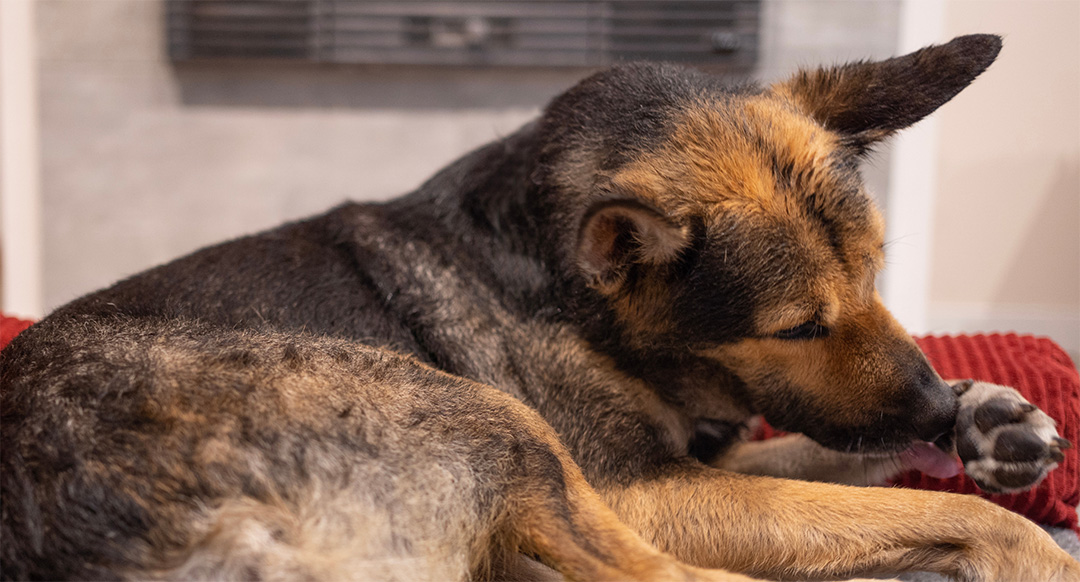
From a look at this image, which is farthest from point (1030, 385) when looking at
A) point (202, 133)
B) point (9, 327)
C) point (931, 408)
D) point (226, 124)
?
point (202, 133)

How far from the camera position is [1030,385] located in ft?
7.92

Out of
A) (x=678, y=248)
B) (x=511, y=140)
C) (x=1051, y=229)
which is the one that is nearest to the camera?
(x=678, y=248)

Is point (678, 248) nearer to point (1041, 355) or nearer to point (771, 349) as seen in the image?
point (771, 349)

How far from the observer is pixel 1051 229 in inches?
202

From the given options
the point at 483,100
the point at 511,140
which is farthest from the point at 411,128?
the point at 511,140

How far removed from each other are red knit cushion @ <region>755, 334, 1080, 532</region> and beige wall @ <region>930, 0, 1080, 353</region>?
2368 mm

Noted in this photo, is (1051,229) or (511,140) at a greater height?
(511,140)

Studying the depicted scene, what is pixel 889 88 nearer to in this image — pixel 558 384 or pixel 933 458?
pixel 933 458

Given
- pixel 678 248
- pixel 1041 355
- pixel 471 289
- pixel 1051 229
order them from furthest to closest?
pixel 1051 229 < pixel 1041 355 < pixel 471 289 < pixel 678 248

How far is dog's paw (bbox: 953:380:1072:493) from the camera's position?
1890mm

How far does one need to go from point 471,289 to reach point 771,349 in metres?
0.81

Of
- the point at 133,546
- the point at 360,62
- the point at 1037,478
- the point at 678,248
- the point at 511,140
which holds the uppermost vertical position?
the point at 360,62

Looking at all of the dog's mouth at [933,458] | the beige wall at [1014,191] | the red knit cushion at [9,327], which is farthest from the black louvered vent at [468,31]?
the dog's mouth at [933,458]

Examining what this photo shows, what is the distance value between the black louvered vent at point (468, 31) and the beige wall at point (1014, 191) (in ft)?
5.05
